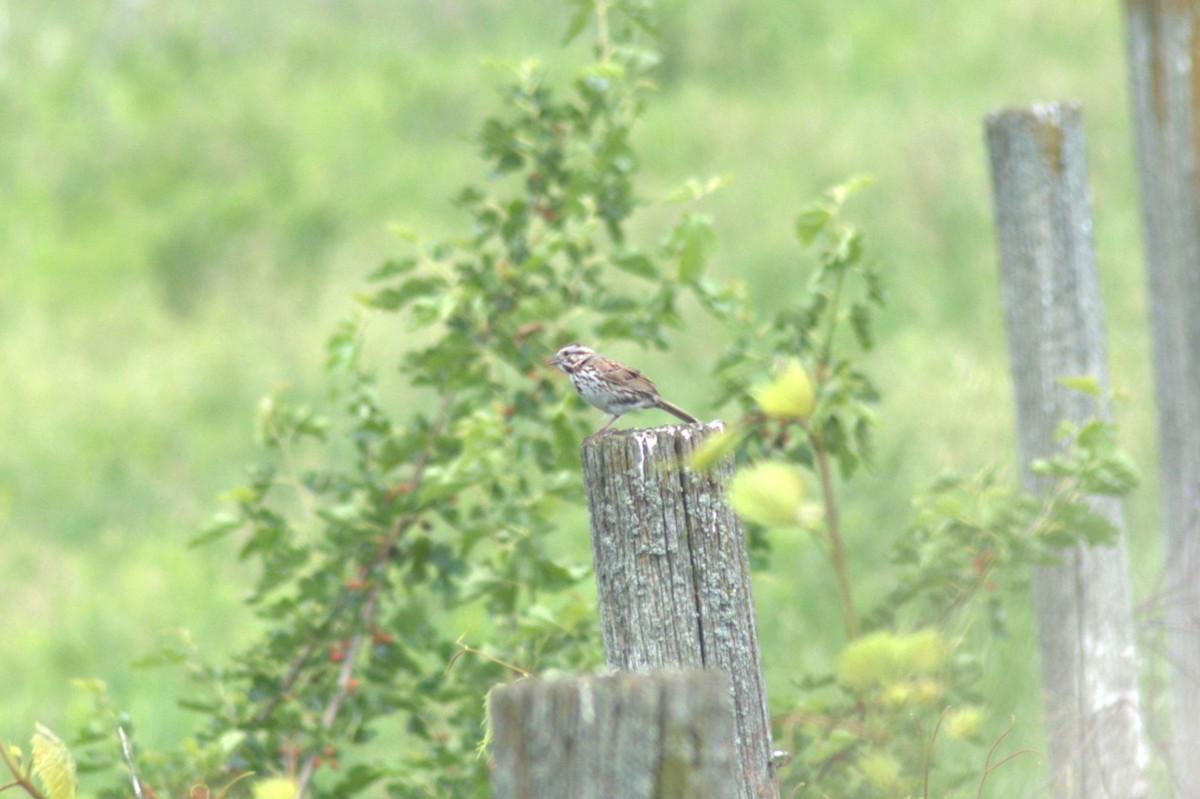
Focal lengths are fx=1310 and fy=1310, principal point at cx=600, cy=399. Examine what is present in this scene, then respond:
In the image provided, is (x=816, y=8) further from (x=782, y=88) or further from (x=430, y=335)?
(x=430, y=335)

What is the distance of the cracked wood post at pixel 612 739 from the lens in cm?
150

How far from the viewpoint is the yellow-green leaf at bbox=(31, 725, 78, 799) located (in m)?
2.12

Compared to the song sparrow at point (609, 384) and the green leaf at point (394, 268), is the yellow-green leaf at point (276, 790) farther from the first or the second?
the green leaf at point (394, 268)

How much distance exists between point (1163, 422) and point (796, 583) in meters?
3.90

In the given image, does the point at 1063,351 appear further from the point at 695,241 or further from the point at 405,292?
the point at 405,292

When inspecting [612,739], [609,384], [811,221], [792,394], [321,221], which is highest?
[321,221]

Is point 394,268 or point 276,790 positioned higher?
point 394,268

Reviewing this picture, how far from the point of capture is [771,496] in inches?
64.7

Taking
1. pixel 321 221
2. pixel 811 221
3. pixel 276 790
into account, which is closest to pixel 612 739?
pixel 276 790

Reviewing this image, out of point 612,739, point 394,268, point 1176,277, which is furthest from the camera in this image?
point 1176,277

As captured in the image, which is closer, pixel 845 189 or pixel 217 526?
pixel 845 189

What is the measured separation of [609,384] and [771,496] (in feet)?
6.35

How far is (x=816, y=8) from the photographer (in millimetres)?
16469

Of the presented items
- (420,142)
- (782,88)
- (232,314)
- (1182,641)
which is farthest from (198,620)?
(782,88)
